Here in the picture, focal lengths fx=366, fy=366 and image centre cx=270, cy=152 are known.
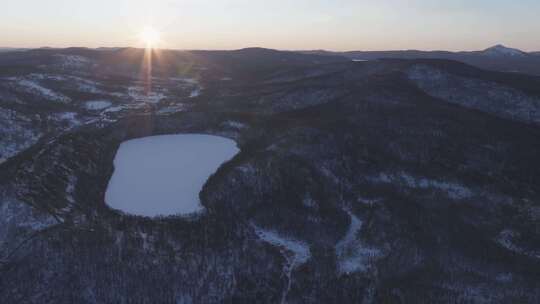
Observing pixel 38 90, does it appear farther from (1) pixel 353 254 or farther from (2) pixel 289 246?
(1) pixel 353 254

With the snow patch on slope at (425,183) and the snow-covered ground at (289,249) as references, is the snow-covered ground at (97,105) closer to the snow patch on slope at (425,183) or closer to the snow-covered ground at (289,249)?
the snow-covered ground at (289,249)

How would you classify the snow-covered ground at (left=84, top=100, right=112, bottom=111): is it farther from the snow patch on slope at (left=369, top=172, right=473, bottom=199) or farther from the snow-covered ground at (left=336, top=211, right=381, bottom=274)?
the snow-covered ground at (left=336, top=211, right=381, bottom=274)

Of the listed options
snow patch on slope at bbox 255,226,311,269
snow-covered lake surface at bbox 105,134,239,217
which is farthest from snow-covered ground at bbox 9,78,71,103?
snow patch on slope at bbox 255,226,311,269

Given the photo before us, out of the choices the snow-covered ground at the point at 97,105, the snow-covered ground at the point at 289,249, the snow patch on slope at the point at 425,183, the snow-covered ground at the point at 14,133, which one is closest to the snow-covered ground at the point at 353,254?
the snow-covered ground at the point at 289,249

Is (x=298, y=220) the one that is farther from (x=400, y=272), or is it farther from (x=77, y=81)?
(x=77, y=81)

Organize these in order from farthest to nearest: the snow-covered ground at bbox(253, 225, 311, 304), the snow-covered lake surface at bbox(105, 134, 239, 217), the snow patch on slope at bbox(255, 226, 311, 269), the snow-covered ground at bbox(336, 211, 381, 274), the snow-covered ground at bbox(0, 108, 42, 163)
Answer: the snow-covered ground at bbox(0, 108, 42, 163), the snow-covered lake surface at bbox(105, 134, 239, 217), the snow patch on slope at bbox(255, 226, 311, 269), the snow-covered ground at bbox(336, 211, 381, 274), the snow-covered ground at bbox(253, 225, 311, 304)

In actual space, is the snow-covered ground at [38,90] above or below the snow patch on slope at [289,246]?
above

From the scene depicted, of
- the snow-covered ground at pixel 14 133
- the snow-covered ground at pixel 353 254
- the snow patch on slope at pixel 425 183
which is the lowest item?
the snow-covered ground at pixel 353 254

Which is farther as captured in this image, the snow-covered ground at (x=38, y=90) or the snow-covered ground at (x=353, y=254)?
the snow-covered ground at (x=38, y=90)
